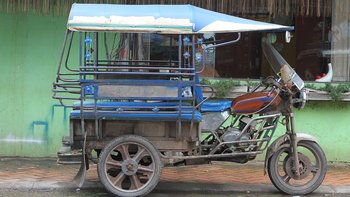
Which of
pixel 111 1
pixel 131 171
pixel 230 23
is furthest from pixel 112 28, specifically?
pixel 111 1

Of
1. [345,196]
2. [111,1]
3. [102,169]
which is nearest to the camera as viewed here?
[102,169]

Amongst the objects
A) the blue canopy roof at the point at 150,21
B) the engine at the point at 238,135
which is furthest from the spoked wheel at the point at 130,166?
the blue canopy roof at the point at 150,21

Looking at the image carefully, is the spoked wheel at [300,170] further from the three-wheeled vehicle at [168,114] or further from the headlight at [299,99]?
the headlight at [299,99]

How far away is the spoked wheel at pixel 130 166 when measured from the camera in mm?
6016

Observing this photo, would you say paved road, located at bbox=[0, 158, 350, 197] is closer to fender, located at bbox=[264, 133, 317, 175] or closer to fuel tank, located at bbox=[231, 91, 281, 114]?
fender, located at bbox=[264, 133, 317, 175]

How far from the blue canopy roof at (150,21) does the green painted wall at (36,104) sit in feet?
8.69

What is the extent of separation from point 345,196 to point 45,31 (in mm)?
5036

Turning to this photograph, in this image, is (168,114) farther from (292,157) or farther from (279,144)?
(292,157)

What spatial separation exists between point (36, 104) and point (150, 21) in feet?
11.2

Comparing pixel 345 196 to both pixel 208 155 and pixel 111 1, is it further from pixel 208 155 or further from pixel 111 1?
pixel 111 1

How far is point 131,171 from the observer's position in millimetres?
6062

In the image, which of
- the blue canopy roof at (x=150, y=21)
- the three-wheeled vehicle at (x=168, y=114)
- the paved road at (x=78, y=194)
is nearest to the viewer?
the blue canopy roof at (x=150, y=21)

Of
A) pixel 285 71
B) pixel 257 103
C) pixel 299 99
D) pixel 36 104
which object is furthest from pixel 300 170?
pixel 36 104

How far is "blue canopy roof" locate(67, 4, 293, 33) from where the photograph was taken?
557 centimetres
